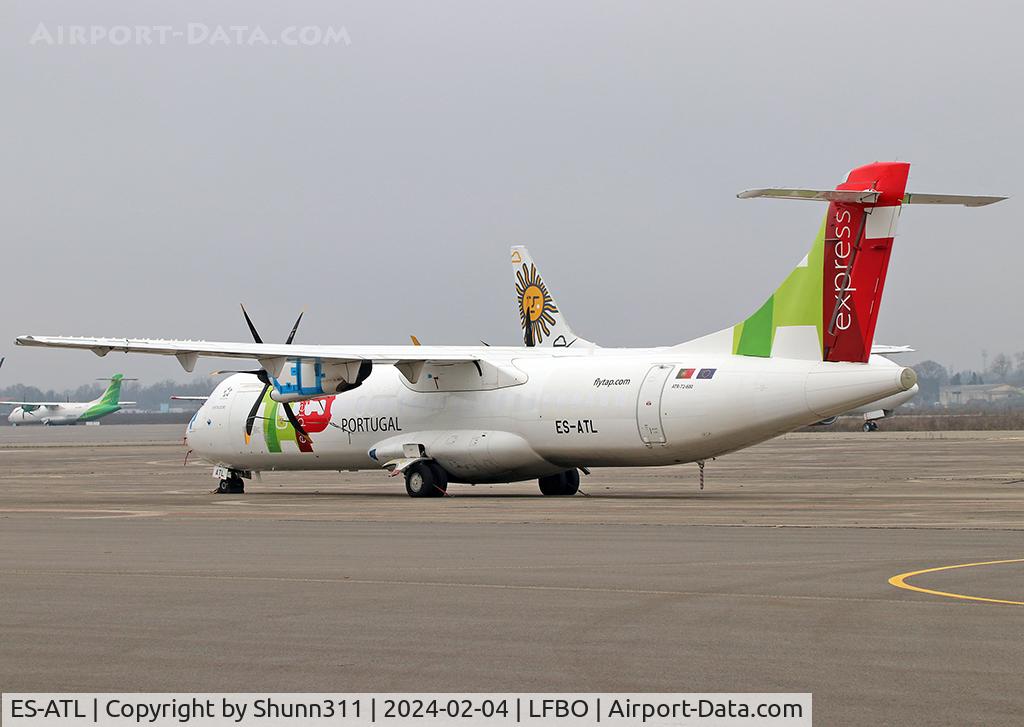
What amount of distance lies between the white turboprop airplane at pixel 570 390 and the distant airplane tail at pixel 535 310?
29.1 feet

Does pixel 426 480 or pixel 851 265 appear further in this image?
pixel 426 480

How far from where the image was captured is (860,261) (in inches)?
1101

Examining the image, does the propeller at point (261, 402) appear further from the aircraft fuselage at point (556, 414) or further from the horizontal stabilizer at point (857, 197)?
the horizontal stabilizer at point (857, 197)

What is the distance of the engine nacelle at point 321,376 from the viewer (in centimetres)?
3422

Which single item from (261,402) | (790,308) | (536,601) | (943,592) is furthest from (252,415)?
(943,592)

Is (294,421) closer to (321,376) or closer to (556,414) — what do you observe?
(321,376)

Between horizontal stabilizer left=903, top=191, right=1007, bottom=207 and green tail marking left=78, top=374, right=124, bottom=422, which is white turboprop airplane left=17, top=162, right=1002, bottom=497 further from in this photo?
green tail marking left=78, top=374, right=124, bottom=422

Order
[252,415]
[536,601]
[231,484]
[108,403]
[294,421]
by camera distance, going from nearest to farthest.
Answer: [536,601], [294,421], [252,415], [231,484], [108,403]

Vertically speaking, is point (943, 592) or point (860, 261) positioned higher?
point (860, 261)

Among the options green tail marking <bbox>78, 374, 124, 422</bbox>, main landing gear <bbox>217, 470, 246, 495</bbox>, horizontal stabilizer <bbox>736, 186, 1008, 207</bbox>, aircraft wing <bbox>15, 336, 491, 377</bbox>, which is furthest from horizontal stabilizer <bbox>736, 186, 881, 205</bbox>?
green tail marking <bbox>78, 374, 124, 422</bbox>

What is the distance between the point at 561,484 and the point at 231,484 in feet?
32.9

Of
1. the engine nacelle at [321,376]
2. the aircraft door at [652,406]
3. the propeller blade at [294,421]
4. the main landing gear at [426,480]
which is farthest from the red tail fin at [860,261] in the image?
the propeller blade at [294,421]

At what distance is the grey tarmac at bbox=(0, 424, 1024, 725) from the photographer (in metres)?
9.21

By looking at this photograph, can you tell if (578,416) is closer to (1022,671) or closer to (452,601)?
(452,601)
